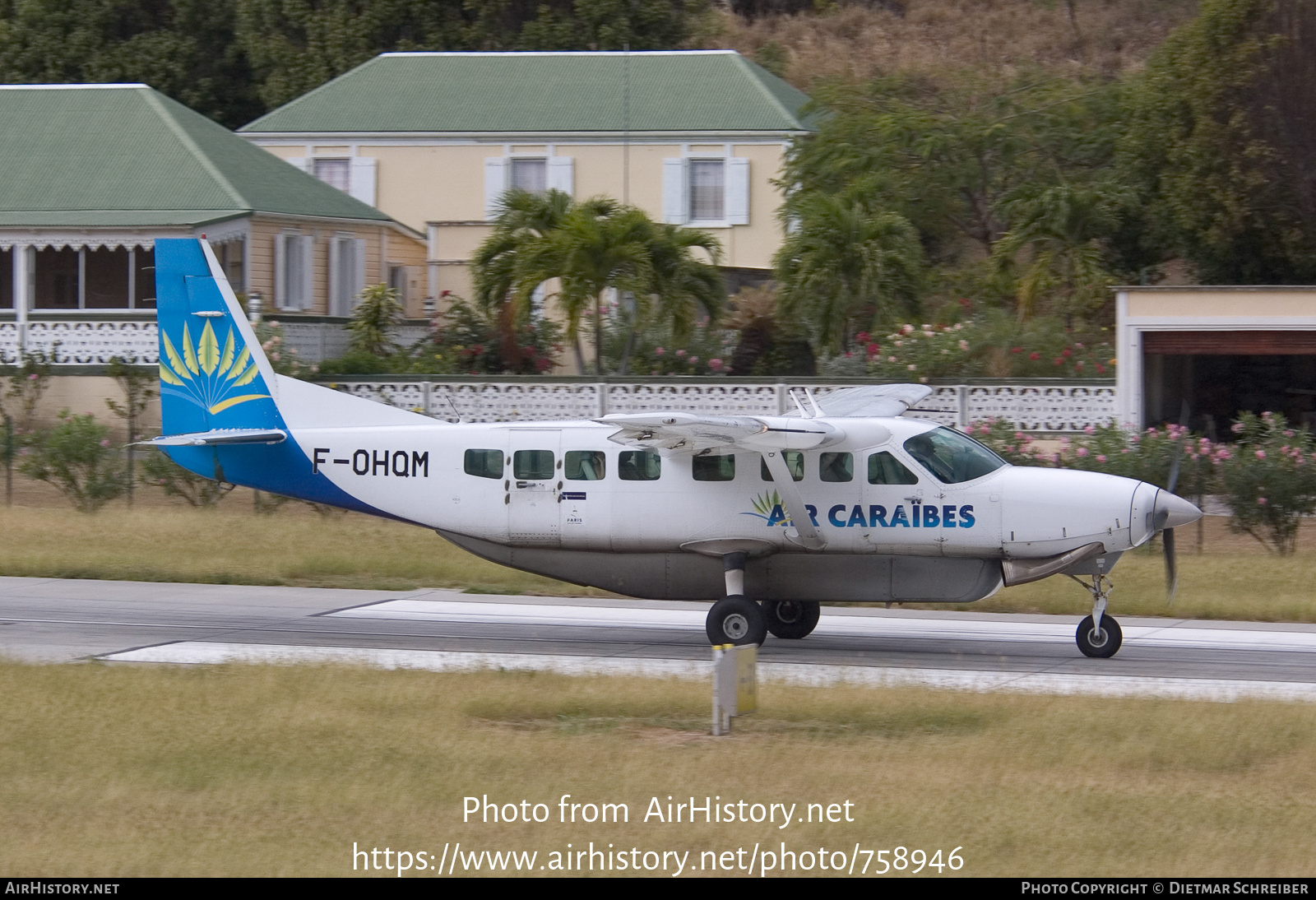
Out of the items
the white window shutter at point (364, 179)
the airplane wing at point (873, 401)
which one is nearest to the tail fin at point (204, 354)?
the airplane wing at point (873, 401)

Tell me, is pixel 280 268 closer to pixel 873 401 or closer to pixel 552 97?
pixel 552 97

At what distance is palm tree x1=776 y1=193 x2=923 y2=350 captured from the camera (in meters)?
30.8

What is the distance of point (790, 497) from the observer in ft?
48.8

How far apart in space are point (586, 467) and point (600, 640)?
181 cm

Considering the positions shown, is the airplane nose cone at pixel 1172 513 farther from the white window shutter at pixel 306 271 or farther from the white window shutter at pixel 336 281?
the white window shutter at pixel 336 281

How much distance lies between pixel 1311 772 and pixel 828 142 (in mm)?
28438

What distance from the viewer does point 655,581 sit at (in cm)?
1578

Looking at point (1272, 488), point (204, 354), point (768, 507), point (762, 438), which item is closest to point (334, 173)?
point (204, 354)

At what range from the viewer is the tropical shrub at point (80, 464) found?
25438mm

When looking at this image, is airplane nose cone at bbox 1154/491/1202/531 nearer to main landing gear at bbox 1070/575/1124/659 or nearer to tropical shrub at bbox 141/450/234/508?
main landing gear at bbox 1070/575/1124/659

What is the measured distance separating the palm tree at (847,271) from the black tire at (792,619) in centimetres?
1519

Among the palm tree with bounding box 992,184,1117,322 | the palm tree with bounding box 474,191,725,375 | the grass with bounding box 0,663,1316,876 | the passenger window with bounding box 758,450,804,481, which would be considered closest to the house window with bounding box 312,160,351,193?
the palm tree with bounding box 474,191,725,375

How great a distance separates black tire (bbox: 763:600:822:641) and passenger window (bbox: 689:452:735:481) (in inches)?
66.7

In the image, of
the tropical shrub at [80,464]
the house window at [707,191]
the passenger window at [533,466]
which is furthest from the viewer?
the house window at [707,191]
